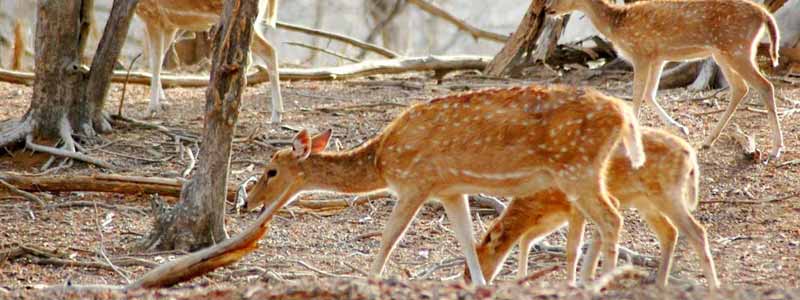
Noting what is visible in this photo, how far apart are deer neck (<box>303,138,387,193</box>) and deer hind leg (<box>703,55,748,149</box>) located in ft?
12.2

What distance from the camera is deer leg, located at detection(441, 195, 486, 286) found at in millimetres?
6898

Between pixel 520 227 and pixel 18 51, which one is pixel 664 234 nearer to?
pixel 520 227

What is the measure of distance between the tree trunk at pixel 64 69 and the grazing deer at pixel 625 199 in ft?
15.0

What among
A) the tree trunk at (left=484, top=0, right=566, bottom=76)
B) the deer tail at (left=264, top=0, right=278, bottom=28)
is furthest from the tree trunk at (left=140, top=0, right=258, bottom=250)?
the tree trunk at (left=484, top=0, right=566, bottom=76)

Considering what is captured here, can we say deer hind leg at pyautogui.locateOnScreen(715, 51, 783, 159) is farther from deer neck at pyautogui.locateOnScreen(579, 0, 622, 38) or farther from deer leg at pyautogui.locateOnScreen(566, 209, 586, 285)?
deer leg at pyautogui.locateOnScreen(566, 209, 586, 285)

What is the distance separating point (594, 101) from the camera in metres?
6.79

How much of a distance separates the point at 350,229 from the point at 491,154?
6.65ft

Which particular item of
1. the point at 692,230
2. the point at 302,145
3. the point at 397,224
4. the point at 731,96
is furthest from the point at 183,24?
the point at 692,230

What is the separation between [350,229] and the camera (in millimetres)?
8750

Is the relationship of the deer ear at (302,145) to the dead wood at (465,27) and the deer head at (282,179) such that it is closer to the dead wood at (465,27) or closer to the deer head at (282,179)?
the deer head at (282,179)

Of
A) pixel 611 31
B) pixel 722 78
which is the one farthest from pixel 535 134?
pixel 722 78

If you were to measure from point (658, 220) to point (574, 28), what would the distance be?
25.2 m

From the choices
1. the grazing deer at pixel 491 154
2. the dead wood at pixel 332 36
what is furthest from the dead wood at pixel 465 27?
the grazing deer at pixel 491 154

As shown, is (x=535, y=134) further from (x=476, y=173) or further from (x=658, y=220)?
(x=658, y=220)
